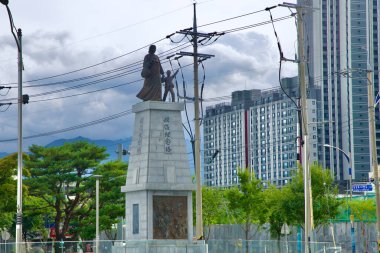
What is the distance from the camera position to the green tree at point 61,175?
7775cm

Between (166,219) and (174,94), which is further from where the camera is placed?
(174,94)

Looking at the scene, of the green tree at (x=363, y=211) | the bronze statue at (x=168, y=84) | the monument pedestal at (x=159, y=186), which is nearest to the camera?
the monument pedestal at (x=159, y=186)

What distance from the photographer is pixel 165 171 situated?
134ft

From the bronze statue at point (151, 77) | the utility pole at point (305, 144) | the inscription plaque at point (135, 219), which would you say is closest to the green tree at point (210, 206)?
the utility pole at point (305, 144)

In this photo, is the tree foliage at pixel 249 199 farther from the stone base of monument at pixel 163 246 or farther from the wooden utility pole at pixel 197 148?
the stone base of monument at pixel 163 246

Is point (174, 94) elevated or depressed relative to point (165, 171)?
elevated

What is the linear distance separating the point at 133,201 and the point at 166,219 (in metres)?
2.15

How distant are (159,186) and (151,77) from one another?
6768 millimetres

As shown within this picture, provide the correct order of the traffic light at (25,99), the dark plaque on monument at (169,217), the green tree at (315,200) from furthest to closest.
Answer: the green tree at (315,200) → the traffic light at (25,99) → the dark plaque on monument at (169,217)

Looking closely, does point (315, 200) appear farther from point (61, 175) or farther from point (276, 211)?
point (61, 175)

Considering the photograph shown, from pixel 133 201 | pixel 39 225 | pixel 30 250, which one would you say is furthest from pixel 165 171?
pixel 39 225

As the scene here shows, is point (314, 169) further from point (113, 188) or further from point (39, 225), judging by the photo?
point (39, 225)

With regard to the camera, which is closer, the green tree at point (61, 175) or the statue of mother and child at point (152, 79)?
the statue of mother and child at point (152, 79)

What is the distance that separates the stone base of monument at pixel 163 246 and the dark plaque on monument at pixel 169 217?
416 millimetres
